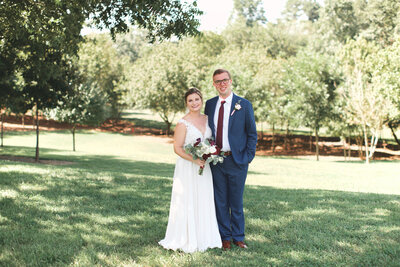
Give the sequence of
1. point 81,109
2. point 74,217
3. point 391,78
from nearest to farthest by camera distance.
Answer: point 74,217 < point 391,78 < point 81,109

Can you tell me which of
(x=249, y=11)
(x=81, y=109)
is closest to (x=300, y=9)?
(x=249, y=11)

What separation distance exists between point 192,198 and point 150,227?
1232 mm

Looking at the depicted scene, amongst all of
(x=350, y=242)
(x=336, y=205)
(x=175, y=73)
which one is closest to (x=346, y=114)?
(x=175, y=73)

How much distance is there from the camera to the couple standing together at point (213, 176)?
500 cm

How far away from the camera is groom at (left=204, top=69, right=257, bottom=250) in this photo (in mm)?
5023

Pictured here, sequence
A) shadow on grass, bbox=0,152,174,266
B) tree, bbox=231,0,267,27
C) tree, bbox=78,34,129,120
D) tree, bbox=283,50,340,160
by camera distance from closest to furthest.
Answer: shadow on grass, bbox=0,152,174,266, tree, bbox=283,50,340,160, tree, bbox=78,34,129,120, tree, bbox=231,0,267,27

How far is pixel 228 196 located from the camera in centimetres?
527

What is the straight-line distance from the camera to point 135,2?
8.57 m

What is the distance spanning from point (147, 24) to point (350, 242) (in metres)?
7.55

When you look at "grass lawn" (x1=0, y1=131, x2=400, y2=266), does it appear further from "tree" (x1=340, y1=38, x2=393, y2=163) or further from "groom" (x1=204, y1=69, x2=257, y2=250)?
"tree" (x1=340, y1=38, x2=393, y2=163)

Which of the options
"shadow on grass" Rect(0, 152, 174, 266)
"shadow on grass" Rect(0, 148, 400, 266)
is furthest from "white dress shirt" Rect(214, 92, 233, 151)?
"shadow on grass" Rect(0, 152, 174, 266)

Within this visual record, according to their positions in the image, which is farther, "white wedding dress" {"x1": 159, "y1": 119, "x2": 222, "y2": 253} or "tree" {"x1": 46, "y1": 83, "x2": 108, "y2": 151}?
"tree" {"x1": 46, "y1": 83, "x2": 108, "y2": 151}

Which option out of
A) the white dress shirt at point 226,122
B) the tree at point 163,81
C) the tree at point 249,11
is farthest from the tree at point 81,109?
the tree at point 249,11

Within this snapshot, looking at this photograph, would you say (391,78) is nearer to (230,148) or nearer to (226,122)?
(226,122)
